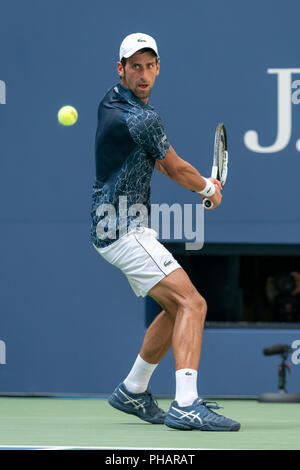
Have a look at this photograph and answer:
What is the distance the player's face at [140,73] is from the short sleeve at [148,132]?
0.66ft

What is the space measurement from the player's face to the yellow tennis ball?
5.95 ft

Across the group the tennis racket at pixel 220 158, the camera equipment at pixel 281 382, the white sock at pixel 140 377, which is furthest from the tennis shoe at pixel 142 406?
the camera equipment at pixel 281 382

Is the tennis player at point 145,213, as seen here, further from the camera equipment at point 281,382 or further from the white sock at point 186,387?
the camera equipment at point 281,382

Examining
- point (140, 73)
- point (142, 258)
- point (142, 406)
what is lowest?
point (142, 406)

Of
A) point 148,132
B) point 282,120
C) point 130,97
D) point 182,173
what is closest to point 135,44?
point 130,97

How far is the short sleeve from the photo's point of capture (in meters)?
5.42

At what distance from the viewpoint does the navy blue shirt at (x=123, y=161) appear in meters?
5.46

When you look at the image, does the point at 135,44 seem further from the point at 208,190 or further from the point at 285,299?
the point at 285,299

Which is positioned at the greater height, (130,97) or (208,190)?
(130,97)

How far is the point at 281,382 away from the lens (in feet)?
24.7

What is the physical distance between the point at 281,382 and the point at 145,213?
246 centimetres

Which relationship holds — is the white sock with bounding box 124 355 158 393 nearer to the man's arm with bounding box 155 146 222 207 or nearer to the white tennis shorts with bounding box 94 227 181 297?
the white tennis shorts with bounding box 94 227 181 297
